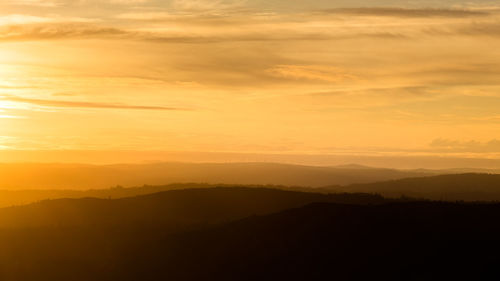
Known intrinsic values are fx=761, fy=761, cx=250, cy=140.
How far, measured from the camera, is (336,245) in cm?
3117

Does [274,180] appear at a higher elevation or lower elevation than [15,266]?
higher

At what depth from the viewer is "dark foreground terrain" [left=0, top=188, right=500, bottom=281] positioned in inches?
1125

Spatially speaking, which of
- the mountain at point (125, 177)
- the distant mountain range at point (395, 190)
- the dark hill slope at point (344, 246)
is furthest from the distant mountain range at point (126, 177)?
the dark hill slope at point (344, 246)

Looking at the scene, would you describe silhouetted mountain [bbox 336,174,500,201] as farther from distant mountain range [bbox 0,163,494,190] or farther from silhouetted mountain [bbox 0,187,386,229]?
distant mountain range [bbox 0,163,494,190]

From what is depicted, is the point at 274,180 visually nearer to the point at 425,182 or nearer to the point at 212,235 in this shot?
the point at 425,182

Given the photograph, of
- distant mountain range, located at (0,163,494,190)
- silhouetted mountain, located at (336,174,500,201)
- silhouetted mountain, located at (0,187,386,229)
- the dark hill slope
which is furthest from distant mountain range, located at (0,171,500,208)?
distant mountain range, located at (0,163,494,190)

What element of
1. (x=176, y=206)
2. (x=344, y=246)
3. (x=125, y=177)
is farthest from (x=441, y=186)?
(x=125, y=177)

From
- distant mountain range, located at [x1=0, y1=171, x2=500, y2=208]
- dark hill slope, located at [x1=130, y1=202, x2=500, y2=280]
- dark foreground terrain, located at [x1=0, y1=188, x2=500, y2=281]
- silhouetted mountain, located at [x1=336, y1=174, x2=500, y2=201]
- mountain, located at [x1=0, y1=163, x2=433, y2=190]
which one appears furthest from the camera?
mountain, located at [x1=0, y1=163, x2=433, y2=190]

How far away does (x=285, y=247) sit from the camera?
31.9 m

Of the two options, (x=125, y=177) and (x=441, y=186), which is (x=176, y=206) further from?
(x=125, y=177)

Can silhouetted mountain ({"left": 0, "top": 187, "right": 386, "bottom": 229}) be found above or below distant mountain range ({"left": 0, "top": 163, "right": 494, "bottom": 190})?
below

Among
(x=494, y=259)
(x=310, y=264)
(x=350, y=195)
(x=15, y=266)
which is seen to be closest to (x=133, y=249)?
(x=15, y=266)

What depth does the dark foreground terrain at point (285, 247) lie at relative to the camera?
93.7 feet

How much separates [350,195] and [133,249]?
19504mm
